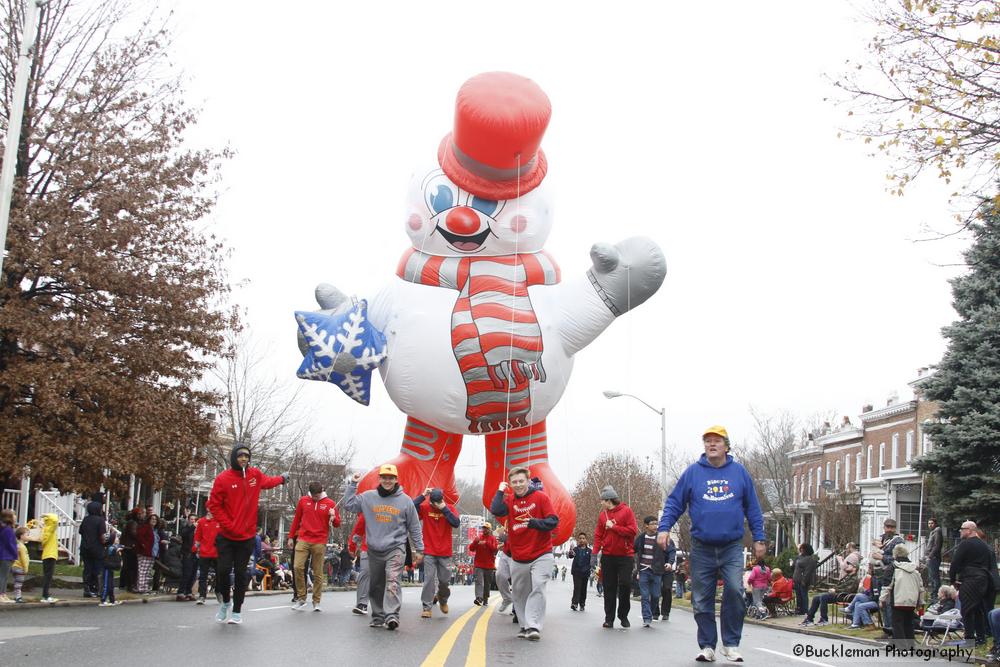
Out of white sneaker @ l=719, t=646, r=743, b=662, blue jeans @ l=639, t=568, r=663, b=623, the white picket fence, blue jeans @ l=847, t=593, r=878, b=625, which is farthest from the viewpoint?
the white picket fence

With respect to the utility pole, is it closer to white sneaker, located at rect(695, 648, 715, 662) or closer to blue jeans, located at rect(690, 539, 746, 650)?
blue jeans, located at rect(690, 539, 746, 650)

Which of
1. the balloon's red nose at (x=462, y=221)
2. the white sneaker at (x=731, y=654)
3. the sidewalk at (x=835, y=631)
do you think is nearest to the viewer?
the white sneaker at (x=731, y=654)

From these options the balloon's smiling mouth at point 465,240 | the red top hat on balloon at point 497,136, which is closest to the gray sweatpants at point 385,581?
the balloon's smiling mouth at point 465,240

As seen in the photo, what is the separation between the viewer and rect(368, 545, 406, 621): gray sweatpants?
31.9 ft

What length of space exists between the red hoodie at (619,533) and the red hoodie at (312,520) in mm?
3177

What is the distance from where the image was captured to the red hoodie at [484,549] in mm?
14891

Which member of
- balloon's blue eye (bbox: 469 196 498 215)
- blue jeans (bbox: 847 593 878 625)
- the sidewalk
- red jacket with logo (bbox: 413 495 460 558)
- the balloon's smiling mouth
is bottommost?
the sidewalk

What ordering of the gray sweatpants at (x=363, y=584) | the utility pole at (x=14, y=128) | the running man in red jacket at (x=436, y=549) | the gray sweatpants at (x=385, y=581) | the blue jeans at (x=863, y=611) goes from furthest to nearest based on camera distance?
1. the blue jeans at (x=863, y=611)
2. the utility pole at (x=14, y=128)
3. the running man in red jacket at (x=436, y=549)
4. the gray sweatpants at (x=363, y=584)
5. the gray sweatpants at (x=385, y=581)

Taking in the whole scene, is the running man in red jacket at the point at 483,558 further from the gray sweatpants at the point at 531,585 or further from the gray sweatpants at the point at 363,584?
the gray sweatpants at the point at 531,585

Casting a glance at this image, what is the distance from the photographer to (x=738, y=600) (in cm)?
811

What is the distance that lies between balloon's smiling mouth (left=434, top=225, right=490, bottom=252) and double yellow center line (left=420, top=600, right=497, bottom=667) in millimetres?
4410

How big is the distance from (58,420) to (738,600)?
11846 millimetres

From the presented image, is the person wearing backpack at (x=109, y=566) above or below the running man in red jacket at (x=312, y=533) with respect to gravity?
below

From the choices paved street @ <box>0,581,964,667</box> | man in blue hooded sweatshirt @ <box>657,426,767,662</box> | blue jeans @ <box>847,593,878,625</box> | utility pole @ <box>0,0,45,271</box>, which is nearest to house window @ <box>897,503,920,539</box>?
blue jeans @ <box>847,593,878,625</box>
